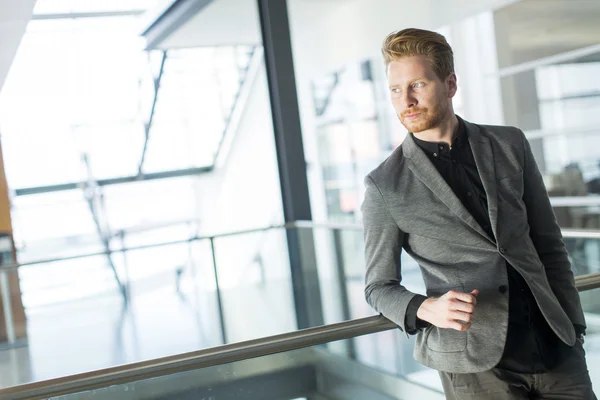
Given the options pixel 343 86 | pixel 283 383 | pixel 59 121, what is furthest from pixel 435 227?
pixel 343 86

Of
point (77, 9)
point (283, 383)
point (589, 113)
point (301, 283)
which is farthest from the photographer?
point (301, 283)

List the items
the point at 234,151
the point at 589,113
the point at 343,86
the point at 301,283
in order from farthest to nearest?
the point at 343,86
the point at 234,151
the point at 301,283
the point at 589,113

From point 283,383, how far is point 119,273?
206 inches

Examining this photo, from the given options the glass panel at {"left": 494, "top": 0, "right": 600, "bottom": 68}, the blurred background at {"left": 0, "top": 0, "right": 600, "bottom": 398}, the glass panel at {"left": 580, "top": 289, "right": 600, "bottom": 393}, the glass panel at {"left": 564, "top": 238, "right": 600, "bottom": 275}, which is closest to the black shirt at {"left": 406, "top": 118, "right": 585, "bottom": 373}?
the glass panel at {"left": 580, "top": 289, "right": 600, "bottom": 393}

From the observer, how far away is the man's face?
148 centimetres

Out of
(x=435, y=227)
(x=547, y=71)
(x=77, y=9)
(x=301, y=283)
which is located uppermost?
(x=77, y=9)

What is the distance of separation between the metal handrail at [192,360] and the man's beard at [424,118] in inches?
16.8

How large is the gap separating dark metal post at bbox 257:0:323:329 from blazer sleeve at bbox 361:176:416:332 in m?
4.90

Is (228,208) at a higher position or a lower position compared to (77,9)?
lower

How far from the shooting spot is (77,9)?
6.01m

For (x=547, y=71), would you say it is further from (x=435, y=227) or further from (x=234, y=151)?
(x=435, y=227)

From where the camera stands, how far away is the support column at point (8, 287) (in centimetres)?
578

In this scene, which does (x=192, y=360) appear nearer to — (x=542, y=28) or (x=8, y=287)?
(x=8, y=287)

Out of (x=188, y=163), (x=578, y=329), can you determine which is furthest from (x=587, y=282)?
(x=188, y=163)
